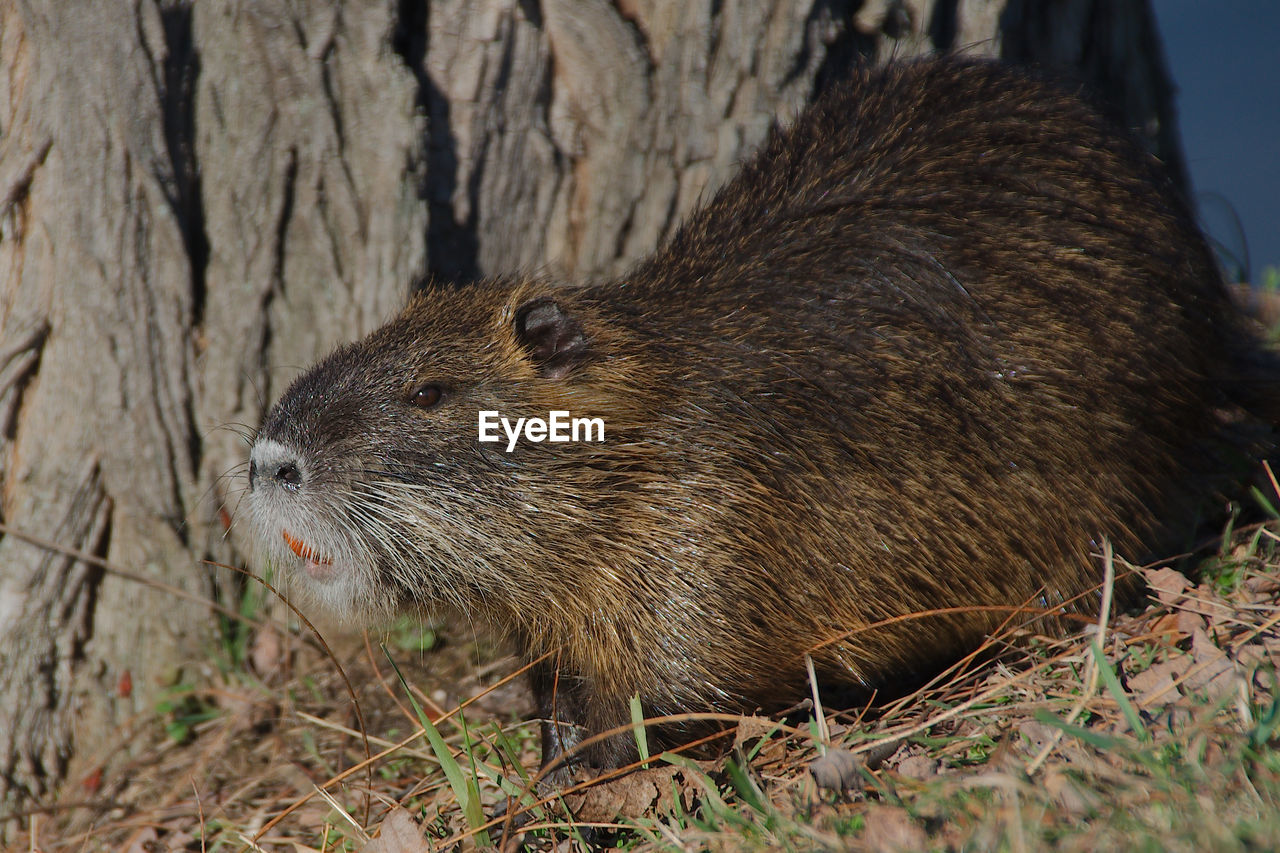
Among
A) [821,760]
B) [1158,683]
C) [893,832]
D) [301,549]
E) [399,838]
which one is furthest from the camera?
[301,549]

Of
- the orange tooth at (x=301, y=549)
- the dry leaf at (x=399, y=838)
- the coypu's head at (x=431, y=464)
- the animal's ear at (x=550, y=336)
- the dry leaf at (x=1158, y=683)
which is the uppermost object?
the animal's ear at (x=550, y=336)

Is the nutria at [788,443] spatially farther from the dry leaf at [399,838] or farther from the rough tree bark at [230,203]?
the rough tree bark at [230,203]

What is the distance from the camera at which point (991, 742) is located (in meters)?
2.45

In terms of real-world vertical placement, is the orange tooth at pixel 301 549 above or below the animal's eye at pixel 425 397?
below

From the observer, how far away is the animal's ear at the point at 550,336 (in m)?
2.94

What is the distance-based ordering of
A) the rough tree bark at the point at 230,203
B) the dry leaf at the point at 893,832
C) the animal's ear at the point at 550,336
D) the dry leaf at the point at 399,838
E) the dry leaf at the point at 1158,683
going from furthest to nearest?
the rough tree bark at the point at 230,203
the animal's ear at the point at 550,336
the dry leaf at the point at 399,838
the dry leaf at the point at 1158,683
the dry leaf at the point at 893,832

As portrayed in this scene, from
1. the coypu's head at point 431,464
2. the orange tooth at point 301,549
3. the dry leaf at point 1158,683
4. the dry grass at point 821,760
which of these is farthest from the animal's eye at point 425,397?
the dry leaf at point 1158,683

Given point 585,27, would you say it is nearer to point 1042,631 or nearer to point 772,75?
point 772,75

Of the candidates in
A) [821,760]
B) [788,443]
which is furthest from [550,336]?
[821,760]

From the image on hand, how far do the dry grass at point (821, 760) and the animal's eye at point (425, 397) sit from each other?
79 cm

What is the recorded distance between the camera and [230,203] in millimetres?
3633

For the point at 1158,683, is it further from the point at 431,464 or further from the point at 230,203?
the point at 230,203

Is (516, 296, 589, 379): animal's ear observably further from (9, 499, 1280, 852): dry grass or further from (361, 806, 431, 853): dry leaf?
(361, 806, 431, 853): dry leaf
